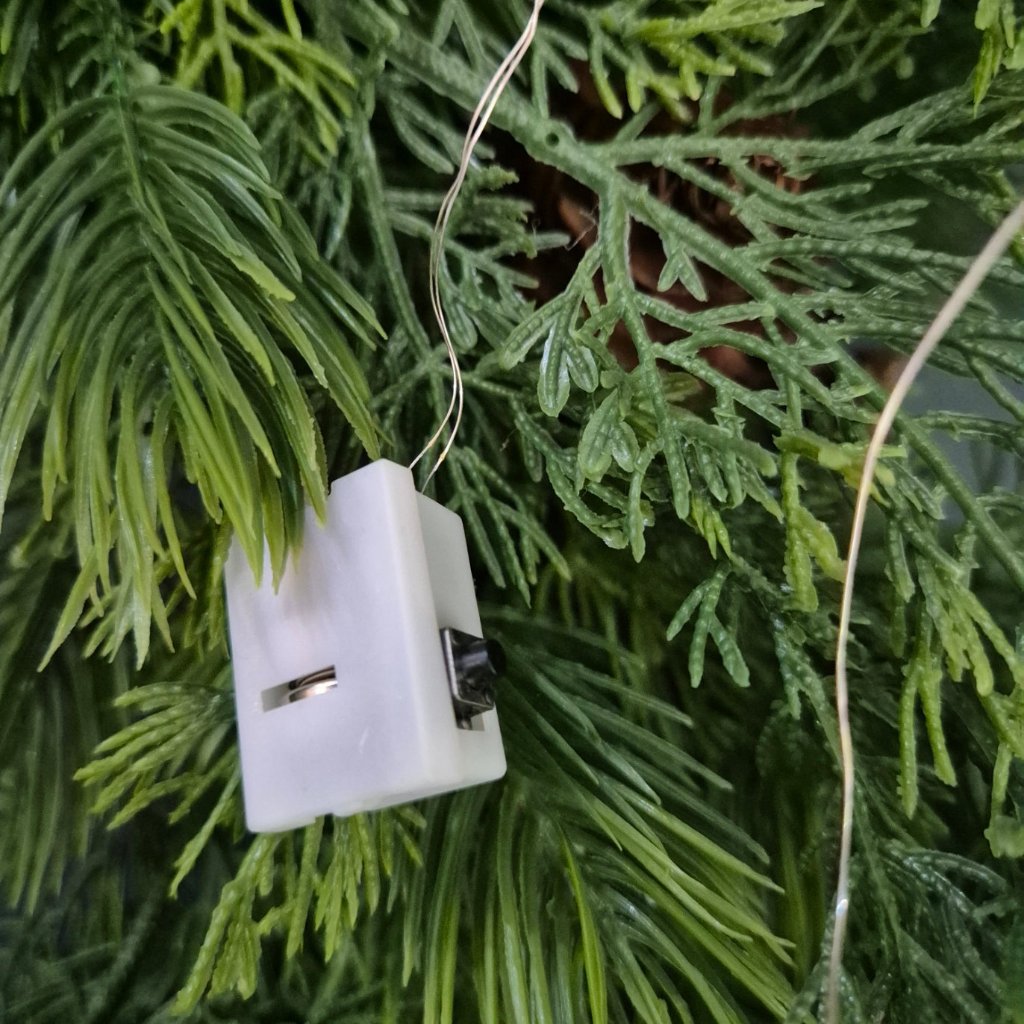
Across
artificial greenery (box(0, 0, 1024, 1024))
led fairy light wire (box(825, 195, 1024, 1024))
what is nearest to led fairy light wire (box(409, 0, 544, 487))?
artificial greenery (box(0, 0, 1024, 1024))

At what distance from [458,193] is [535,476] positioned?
19cm

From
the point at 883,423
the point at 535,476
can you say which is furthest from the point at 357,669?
the point at 883,423

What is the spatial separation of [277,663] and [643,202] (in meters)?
A: 0.35

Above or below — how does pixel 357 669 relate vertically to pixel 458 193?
below

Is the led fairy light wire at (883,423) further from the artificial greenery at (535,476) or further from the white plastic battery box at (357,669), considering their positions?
the white plastic battery box at (357,669)

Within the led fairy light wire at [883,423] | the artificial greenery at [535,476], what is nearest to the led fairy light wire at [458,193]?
the artificial greenery at [535,476]

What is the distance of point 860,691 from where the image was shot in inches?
24.6

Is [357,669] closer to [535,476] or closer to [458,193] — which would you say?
[535,476]

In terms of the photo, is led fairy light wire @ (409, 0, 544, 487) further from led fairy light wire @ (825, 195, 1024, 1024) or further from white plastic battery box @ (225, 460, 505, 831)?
led fairy light wire @ (825, 195, 1024, 1024)

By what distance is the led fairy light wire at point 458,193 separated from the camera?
526 mm

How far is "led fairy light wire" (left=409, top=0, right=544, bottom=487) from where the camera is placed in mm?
526

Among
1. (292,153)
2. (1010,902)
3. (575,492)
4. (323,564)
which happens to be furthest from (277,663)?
(1010,902)

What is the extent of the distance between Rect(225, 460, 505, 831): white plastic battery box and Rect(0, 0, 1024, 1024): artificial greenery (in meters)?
0.03

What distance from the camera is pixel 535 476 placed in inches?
23.0
